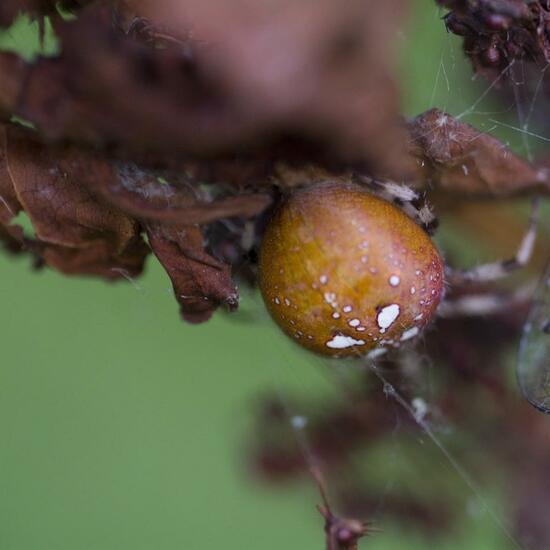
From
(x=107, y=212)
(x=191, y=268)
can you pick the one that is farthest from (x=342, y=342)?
(x=107, y=212)

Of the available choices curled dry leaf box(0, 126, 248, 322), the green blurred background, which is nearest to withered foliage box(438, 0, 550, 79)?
curled dry leaf box(0, 126, 248, 322)

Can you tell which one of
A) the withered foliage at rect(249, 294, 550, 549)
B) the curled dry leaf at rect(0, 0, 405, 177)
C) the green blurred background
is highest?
the curled dry leaf at rect(0, 0, 405, 177)

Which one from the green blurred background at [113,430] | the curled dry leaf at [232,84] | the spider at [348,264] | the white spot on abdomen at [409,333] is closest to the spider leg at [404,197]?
the spider at [348,264]

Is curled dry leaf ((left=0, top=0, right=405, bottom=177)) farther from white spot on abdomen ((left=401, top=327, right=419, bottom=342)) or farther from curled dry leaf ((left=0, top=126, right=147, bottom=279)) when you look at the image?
white spot on abdomen ((left=401, top=327, right=419, bottom=342))

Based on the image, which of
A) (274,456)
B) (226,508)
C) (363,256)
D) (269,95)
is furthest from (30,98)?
(226,508)

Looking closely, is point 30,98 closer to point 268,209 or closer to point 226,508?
point 268,209
